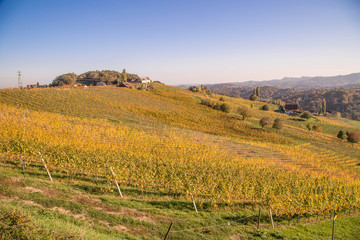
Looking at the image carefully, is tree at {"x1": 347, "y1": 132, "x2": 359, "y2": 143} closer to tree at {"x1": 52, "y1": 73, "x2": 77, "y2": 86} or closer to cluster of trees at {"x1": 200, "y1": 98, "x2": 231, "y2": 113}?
cluster of trees at {"x1": 200, "y1": 98, "x2": 231, "y2": 113}

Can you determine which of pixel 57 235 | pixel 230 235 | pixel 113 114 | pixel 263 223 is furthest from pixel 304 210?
pixel 113 114

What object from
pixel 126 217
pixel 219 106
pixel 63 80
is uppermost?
pixel 63 80

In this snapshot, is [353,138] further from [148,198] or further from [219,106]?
[148,198]

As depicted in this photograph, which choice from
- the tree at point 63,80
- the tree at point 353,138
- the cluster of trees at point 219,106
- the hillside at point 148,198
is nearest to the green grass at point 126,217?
the hillside at point 148,198

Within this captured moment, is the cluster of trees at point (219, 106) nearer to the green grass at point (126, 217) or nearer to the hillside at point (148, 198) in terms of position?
the hillside at point (148, 198)

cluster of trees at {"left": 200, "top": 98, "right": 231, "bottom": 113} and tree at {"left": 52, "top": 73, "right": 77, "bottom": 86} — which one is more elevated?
tree at {"left": 52, "top": 73, "right": 77, "bottom": 86}

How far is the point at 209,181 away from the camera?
15.8 metres

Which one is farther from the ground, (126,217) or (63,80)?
(63,80)

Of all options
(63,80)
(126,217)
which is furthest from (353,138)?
(63,80)

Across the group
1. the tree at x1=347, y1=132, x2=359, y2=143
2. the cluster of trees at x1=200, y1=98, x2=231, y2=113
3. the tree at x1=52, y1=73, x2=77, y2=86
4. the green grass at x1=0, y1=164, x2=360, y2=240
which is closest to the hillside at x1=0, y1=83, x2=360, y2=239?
the green grass at x1=0, y1=164, x2=360, y2=240

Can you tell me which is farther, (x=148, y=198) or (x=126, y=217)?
(x=148, y=198)

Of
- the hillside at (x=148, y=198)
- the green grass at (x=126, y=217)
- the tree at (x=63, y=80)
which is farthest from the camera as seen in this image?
the tree at (x=63, y=80)

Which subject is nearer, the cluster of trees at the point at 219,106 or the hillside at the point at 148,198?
the hillside at the point at 148,198

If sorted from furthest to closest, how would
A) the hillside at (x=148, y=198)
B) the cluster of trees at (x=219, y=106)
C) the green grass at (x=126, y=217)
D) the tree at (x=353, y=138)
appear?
the cluster of trees at (x=219, y=106) → the tree at (x=353, y=138) → the hillside at (x=148, y=198) → the green grass at (x=126, y=217)
